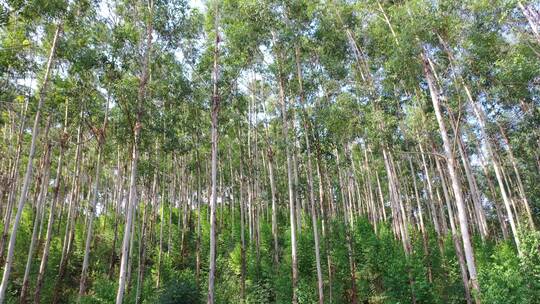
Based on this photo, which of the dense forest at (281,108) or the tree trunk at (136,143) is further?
the dense forest at (281,108)

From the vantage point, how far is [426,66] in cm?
A: 1030

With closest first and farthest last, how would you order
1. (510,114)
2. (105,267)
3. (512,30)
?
(512,30) < (105,267) < (510,114)

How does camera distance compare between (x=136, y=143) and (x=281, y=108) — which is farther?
(x=281, y=108)

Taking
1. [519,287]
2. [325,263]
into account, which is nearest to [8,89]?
[325,263]

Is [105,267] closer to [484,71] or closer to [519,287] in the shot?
[519,287]

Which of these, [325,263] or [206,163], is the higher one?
[206,163]

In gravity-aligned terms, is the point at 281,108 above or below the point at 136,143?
above

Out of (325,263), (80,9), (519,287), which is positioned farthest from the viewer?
(325,263)

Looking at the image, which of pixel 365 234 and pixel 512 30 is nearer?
pixel 512 30

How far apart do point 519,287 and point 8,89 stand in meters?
15.1

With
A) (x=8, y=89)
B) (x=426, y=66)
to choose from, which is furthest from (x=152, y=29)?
(x=426, y=66)

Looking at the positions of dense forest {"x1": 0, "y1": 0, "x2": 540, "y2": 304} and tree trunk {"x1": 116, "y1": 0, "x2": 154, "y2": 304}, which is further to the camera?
dense forest {"x1": 0, "y1": 0, "x2": 540, "y2": 304}

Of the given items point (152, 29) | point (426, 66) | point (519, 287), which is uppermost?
point (152, 29)

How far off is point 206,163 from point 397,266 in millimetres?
13766
